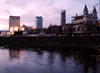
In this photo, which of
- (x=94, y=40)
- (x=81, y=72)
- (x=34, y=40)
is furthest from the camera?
(x=34, y=40)

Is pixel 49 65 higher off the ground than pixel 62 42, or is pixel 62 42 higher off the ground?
pixel 62 42

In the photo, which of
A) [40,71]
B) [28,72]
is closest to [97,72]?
[40,71]

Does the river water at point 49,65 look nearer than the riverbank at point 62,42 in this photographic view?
Yes

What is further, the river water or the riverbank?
the riverbank

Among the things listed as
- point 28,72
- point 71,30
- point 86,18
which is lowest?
point 28,72

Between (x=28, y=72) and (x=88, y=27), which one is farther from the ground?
(x=88, y=27)

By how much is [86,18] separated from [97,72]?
7767cm

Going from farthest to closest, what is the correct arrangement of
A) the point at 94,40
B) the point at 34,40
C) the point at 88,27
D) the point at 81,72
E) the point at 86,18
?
the point at 86,18, the point at 88,27, the point at 34,40, the point at 94,40, the point at 81,72

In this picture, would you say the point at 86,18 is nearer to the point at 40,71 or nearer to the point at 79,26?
the point at 79,26

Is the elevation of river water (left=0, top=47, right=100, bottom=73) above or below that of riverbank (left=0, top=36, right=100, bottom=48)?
below

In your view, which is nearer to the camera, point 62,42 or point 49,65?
point 49,65

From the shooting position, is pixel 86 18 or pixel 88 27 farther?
pixel 86 18

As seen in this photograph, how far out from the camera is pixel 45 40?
59594 mm

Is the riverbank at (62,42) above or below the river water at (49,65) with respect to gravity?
above
